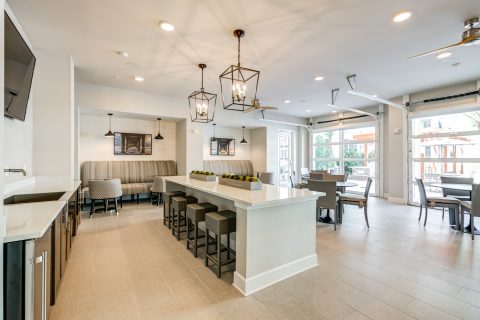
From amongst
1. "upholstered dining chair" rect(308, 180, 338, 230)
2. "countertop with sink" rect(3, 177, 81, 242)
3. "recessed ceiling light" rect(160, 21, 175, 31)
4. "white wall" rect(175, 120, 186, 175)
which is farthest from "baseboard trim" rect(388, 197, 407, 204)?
"countertop with sink" rect(3, 177, 81, 242)

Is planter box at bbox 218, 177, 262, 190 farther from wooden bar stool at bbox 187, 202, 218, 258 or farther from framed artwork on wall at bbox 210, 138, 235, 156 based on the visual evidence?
framed artwork on wall at bbox 210, 138, 235, 156

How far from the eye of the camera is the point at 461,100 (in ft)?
16.7

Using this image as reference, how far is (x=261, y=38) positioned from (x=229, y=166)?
523 centimetres

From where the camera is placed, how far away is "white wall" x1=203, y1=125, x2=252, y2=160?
779 centimetres

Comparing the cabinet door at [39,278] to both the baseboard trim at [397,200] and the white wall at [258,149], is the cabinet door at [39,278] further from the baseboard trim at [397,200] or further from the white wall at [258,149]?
the baseboard trim at [397,200]

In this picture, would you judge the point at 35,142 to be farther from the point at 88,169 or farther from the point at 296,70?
the point at 296,70

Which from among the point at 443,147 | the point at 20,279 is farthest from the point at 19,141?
the point at 443,147

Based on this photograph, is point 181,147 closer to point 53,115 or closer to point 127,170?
point 127,170

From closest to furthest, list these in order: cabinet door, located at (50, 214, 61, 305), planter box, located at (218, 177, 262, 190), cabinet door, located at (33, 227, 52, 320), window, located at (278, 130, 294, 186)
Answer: cabinet door, located at (33, 227, 52, 320), cabinet door, located at (50, 214, 61, 305), planter box, located at (218, 177, 262, 190), window, located at (278, 130, 294, 186)

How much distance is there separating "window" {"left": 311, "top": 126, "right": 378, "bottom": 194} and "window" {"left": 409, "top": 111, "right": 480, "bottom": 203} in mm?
1177

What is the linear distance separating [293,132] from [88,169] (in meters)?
7.08

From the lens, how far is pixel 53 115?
141 inches

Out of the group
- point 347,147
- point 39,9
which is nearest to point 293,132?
point 347,147

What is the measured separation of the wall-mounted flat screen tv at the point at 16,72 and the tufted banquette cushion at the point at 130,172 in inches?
124
